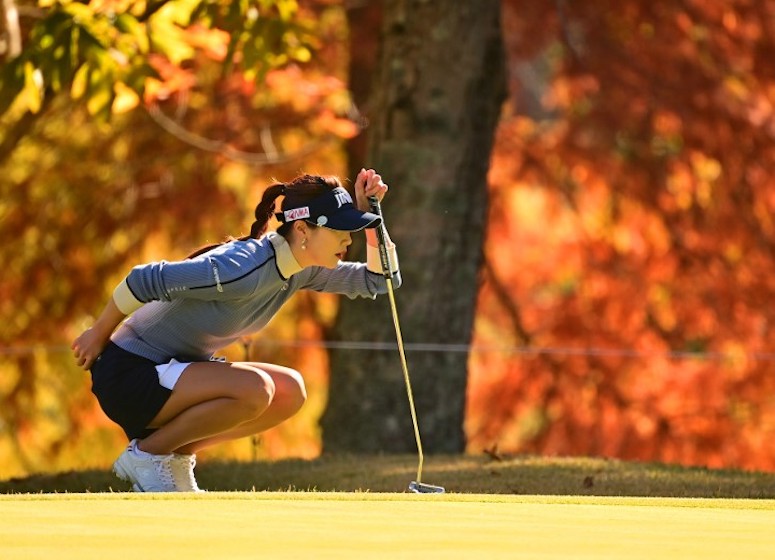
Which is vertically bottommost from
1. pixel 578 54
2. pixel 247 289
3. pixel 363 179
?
pixel 247 289

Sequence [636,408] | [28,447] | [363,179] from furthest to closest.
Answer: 1. [28,447]
2. [636,408]
3. [363,179]

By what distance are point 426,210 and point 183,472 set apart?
145 inches

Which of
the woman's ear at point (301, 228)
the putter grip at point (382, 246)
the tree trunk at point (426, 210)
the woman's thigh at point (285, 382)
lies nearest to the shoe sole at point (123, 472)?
the woman's thigh at point (285, 382)

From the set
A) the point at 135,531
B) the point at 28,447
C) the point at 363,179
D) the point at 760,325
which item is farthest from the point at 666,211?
the point at 135,531

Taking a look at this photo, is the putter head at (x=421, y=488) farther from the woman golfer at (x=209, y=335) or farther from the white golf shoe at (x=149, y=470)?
the white golf shoe at (x=149, y=470)

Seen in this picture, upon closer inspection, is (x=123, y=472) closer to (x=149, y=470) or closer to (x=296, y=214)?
(x=149, y=470)

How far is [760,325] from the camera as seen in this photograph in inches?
474

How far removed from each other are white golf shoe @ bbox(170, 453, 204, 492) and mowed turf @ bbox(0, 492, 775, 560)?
86 cm

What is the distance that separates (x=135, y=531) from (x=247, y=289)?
1.84 m

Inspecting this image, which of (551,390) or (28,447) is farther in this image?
(28,447)

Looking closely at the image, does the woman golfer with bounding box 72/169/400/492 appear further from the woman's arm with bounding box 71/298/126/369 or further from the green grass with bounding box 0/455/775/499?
the green grass with bounding box 0/455/775/499

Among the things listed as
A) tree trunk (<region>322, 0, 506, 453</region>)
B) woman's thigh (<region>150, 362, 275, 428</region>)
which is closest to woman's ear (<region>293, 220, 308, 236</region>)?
woman's thigh (<region>150, 362, 275, 428</region>)

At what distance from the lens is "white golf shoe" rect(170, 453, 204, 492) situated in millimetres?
5996

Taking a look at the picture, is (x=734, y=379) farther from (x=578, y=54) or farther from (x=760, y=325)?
(x=578, y=54)
